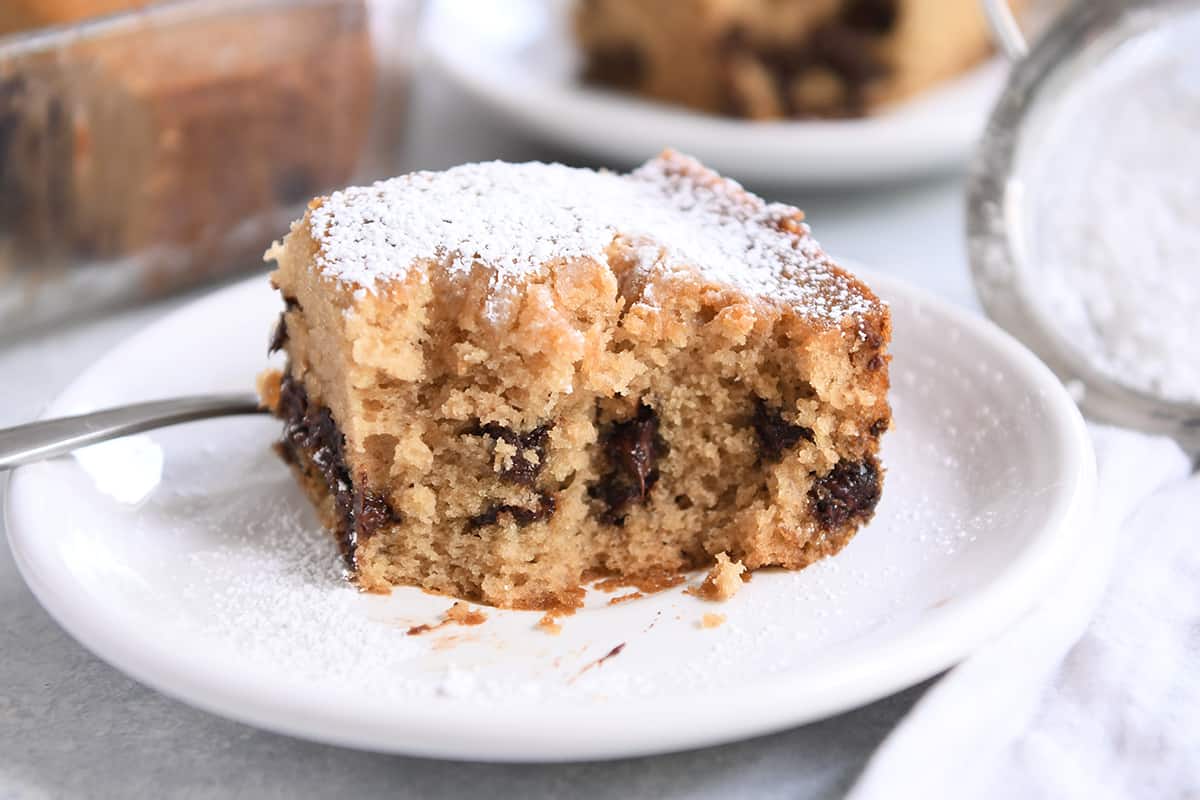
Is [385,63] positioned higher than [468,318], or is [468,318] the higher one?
[468,318]

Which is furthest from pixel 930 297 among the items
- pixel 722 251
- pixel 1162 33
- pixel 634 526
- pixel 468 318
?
pixel 1162 33

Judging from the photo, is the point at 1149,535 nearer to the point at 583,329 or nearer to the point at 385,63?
the point at 583,329

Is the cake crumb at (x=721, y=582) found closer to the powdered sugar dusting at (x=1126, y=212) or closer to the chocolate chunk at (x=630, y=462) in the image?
the chocolate chunk at (x=630, y=462)

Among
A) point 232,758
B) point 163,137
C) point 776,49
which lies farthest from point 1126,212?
point 232,758

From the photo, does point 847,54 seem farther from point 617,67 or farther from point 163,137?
point 163,137

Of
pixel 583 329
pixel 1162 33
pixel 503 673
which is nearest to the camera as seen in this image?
pixel 503 673

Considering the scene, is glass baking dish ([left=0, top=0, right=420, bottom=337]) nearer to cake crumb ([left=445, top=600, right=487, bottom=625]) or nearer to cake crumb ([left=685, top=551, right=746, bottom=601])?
cake crumb ([left=445, top=600, right=487, bottom=625])
